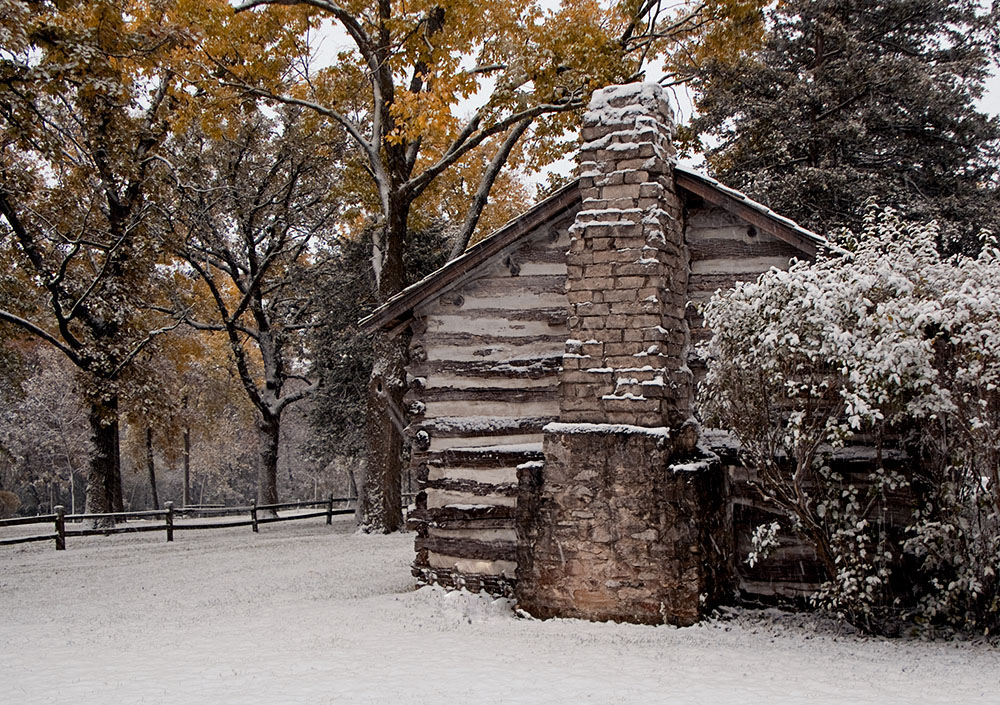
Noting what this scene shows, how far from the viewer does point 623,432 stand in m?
8.70

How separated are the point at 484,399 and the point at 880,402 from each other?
4.81 metres

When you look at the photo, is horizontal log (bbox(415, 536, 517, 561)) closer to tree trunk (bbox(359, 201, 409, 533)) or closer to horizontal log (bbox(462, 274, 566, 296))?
horizontal log (bbox(462, 274, 566, 296))

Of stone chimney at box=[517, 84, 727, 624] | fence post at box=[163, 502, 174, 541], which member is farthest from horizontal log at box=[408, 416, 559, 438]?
fence post at box=[163, 502, 174, 541]

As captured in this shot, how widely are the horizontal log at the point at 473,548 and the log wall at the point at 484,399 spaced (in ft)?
0.04

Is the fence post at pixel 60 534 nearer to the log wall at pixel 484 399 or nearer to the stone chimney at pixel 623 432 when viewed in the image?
the log wall at pixel 484 399

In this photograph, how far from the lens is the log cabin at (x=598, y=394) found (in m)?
8.63

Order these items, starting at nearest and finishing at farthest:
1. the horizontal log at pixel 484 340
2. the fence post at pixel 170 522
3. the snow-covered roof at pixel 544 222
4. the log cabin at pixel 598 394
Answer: the log cabin at pixel 598 394
the snow-covered roof at pixel 544 222
the horizontal log at pixel 484 340
the fence post at pixel 170 522

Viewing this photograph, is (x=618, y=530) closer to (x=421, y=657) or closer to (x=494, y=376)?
(x=421, y=657)

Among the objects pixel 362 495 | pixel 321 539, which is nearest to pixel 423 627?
pixel 321 539

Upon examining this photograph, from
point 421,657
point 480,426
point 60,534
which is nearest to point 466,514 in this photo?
point 480,426

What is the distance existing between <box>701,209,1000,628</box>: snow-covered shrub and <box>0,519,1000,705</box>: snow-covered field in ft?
2.40

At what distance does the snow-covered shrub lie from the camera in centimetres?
757

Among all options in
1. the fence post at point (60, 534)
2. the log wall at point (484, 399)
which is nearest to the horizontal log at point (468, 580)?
the log wall at point (484, 399)

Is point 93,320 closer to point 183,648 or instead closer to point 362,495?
point 362,495
